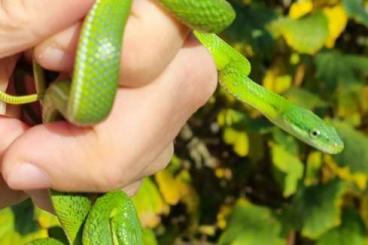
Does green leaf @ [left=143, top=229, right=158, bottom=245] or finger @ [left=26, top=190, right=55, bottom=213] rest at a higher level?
finger @ [left=26, top=190, right=55, bottom=213]

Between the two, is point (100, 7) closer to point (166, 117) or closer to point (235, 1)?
point (166, 117)

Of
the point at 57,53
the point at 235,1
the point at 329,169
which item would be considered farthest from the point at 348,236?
the point at 57,53

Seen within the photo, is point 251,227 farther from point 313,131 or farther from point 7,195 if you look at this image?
point 7,195

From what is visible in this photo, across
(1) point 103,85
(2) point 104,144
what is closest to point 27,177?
(2) point 104,144

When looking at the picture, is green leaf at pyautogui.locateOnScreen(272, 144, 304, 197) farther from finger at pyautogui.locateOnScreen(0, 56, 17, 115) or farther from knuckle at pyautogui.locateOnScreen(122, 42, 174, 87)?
knuckle at pyautogui.locateOnScreen(122, 42, 174, 87)

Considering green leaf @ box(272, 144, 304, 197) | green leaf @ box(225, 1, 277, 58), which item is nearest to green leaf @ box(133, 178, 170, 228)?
green leaf @ box(272, 144, 304, 197)
